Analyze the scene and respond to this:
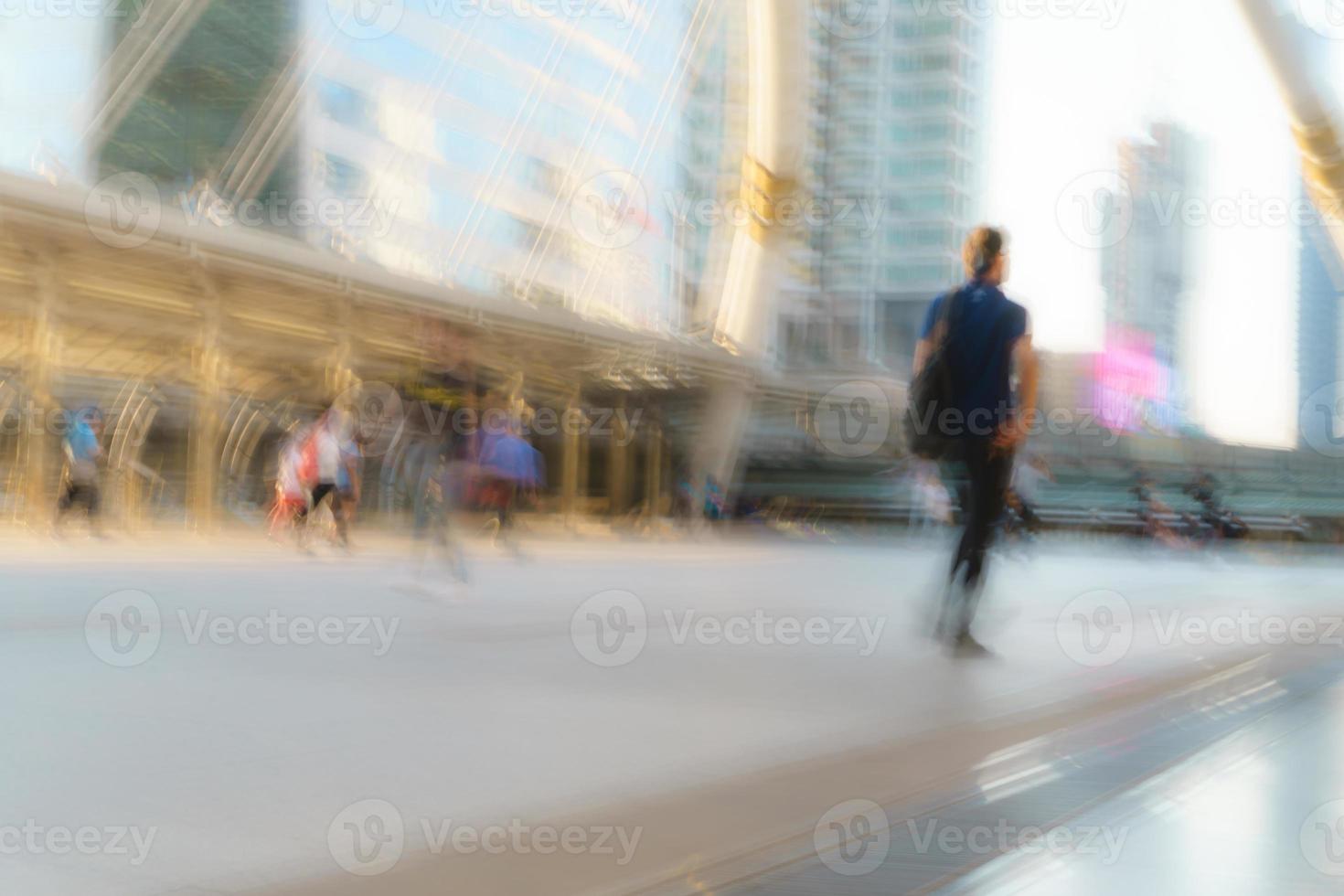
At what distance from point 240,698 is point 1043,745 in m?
2.57

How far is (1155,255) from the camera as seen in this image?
14138 centimetres

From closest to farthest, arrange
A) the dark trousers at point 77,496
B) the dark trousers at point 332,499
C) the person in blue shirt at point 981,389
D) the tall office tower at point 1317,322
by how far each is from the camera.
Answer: the person in blue shirt at point 981,389 → the dark trousers at point 332,499 → the dark trousers at point 77,496 → the tall office tower at point 1317,322

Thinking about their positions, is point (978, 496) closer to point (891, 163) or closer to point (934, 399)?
point (934, 399)

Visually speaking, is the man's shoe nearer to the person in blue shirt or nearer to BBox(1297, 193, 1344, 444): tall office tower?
the person in blue shirt

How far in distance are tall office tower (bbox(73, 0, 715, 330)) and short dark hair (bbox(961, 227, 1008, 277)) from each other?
1036 cm

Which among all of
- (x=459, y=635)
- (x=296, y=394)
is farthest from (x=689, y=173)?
(x=459, y=635)

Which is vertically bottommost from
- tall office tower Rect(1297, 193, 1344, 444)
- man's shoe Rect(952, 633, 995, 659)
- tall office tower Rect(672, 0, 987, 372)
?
man's shoe Rect(952, 633, 995, 659)

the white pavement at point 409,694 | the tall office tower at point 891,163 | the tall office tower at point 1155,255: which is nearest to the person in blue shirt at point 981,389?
the white pavement at point 409,694

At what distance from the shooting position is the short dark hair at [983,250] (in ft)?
20.7

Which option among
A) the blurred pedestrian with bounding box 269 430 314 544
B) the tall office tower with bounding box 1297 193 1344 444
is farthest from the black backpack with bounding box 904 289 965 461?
the tall office tower with bounding box 1297 193 1344 444

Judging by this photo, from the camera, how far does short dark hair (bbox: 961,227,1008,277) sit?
631cm

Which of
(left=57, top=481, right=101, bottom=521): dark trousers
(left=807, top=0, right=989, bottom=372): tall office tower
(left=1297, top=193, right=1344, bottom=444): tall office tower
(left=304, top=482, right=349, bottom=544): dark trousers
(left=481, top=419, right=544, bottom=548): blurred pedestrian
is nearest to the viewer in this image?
(left=481, top=419, right=544, bottom=548): blurred pedestrian

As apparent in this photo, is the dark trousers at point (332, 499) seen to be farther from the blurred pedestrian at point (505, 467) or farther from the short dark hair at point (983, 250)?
the short dark hair at point (983, 250)

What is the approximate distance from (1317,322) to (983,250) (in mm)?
63323
